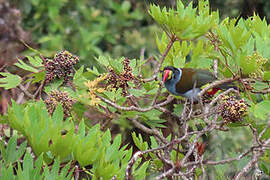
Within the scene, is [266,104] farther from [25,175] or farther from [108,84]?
[25,175]

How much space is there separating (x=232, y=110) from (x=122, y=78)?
28cm

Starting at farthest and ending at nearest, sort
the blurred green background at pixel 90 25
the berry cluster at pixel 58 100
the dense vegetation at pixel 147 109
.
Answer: the blurred green background at pixel 90 25
the berry cluster at pixel 58 100
the dense vegetation at pixel 147 109

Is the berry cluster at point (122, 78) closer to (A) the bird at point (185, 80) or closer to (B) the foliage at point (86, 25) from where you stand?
(A) the bird at point (185, 80)

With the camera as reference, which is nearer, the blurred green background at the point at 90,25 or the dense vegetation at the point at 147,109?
the dense vegetation at the point at 147,109

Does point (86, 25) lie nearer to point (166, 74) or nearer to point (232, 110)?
point (166, 74)

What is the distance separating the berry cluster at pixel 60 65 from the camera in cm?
101

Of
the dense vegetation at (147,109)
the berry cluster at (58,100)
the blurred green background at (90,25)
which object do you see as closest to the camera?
the dense vegetation at (147,109)

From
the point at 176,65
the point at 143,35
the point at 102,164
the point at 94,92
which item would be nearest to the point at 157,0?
the point at 176,65

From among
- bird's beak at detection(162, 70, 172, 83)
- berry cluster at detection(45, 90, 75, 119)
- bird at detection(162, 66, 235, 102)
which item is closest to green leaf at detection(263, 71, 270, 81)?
bird at detection(162, 66, 235, 102)

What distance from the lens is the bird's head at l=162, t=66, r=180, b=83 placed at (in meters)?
1.01

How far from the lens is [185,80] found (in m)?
1.14

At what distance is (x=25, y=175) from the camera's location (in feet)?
2.61

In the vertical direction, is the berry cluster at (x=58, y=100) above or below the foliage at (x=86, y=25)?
below

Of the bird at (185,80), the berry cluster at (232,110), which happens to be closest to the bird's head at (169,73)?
the bird at (185,80)
